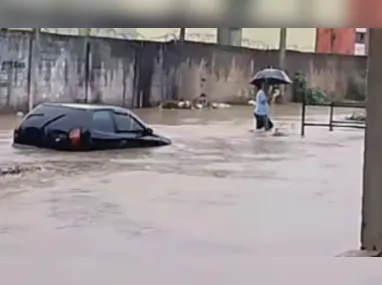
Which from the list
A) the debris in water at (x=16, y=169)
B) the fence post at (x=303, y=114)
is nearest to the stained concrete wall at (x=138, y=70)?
the fence post at (x=303, y=114)

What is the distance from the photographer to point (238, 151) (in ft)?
25.8

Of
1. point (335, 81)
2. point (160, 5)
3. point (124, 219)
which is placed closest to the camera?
point (160, 5)

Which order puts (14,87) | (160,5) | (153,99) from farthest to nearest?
(153,99), (14,87), (160,5)

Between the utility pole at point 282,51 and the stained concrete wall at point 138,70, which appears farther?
the utility pole at point 282,51

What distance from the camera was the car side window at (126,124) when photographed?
797 cm

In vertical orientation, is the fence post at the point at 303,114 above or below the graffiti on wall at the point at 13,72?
below

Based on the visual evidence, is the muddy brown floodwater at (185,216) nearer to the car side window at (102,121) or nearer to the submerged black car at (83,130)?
the submerged black car at (83,130)

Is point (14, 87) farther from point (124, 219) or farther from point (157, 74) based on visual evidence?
point (124, 219)

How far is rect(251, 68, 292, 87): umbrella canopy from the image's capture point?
11.7 meters

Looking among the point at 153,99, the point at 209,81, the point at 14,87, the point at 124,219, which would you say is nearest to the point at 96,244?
the point at 124,219

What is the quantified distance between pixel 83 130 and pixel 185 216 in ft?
10.1

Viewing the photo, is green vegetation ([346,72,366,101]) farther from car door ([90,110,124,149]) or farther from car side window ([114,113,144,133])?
car door ([90,110,124,149])

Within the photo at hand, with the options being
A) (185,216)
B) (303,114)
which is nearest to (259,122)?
(303,114)

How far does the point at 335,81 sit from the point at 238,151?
16.6 ft
